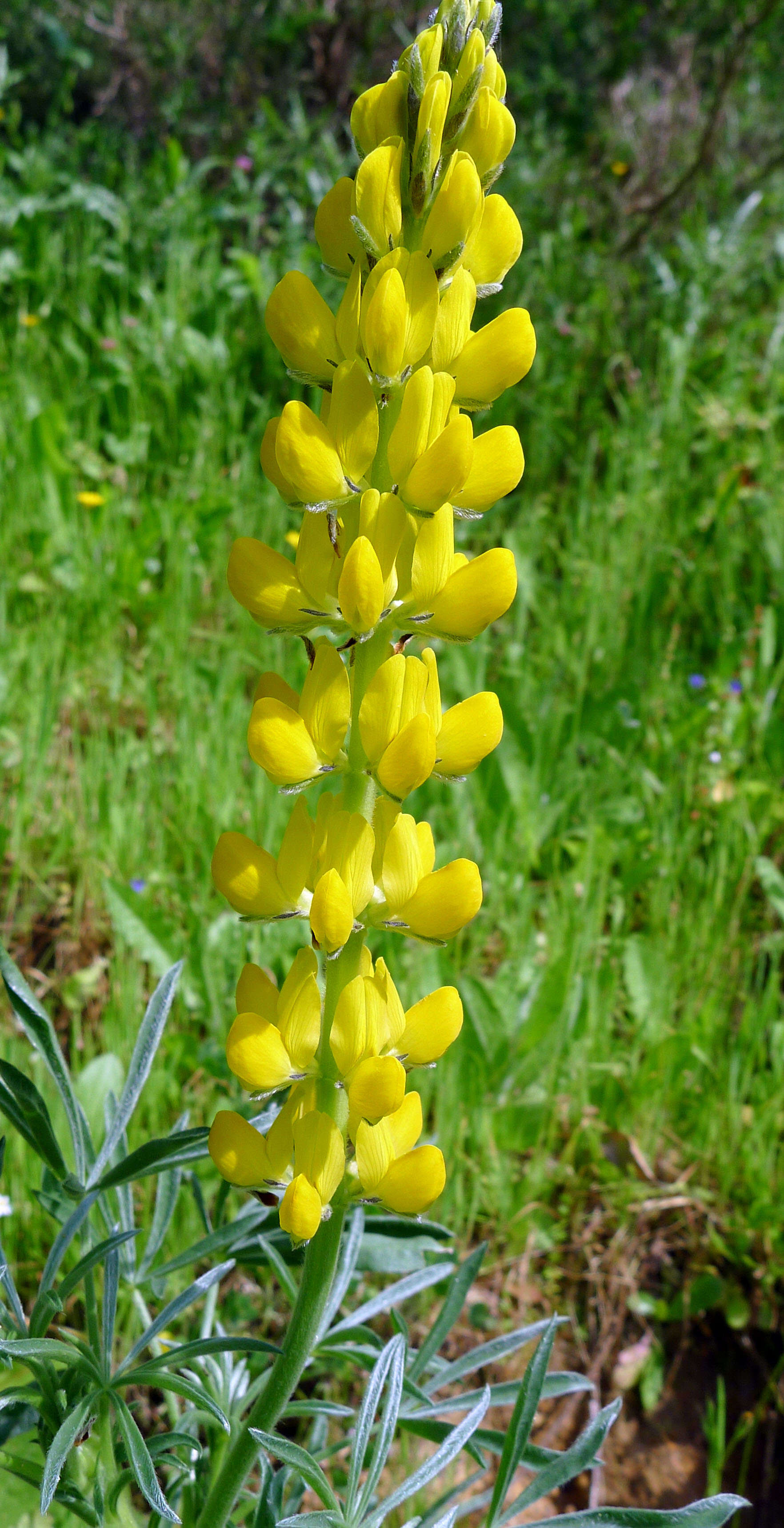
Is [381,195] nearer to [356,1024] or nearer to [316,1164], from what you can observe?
[356,1024]

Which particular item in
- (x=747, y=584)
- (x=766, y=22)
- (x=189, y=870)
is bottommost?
(x=189, y=870)

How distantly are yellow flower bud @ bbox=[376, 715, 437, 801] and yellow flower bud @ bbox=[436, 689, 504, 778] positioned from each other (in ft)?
0.19

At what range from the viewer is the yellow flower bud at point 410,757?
84 cm

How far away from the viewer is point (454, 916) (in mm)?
886

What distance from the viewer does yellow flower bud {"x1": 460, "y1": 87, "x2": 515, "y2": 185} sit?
848 mm

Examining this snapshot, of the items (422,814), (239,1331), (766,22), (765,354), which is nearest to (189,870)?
(422,814)

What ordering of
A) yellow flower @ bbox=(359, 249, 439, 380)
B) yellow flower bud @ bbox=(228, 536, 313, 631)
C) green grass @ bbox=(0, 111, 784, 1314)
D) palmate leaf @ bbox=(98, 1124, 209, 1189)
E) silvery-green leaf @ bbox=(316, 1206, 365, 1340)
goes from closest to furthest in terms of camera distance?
yellow flower @ bbox=(359, 249, 439, 380)
yellow flower bud @ bbox=(228, 536, 313, 631)
palmate leaf @ bbox=(98, 1124, 209, 1189)
silvery-green leaf @ bbox=(316, 1206, 365, 1340)
green grass @ bbox=(0, 111, 784, 1314)

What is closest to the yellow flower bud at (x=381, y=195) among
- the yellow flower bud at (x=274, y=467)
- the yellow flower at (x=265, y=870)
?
the yellow flower bud at (x=274, y=467)

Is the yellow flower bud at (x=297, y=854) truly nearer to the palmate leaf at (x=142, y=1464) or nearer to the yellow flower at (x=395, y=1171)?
the yellow flower at (x=395, y=1171)

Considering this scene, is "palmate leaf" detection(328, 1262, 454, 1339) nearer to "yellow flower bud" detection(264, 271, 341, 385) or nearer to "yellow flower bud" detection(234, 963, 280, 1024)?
"yellow flower bud" detection(234, 963, 280, 1024)

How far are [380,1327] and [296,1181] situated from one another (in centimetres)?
108

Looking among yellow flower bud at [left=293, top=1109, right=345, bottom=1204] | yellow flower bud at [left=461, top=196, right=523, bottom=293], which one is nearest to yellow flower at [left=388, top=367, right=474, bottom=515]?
yellow flower bud at [left=461, top=196, right=523, bottom=293]

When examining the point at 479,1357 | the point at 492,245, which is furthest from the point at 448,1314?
the point at 492,245

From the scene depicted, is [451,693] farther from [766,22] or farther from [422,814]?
[766,22]
